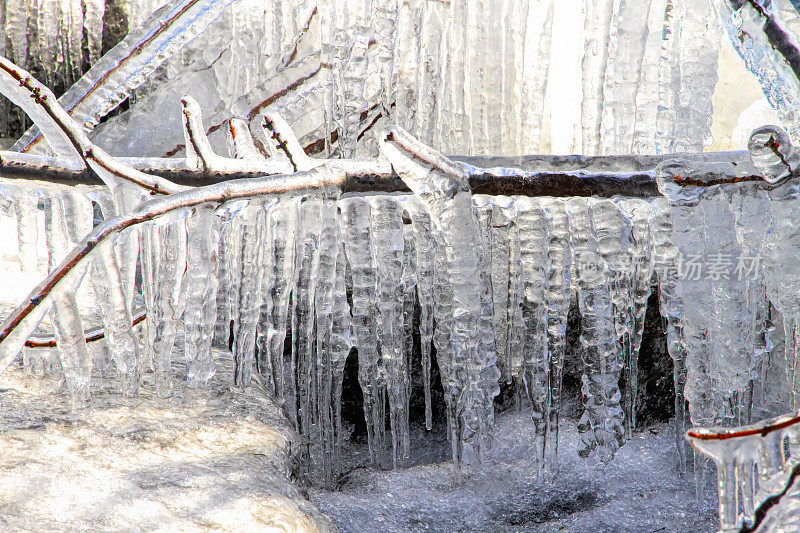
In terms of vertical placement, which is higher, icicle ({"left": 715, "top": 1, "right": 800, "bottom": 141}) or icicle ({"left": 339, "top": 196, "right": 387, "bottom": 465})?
icicle ({"left": 715, "top": 1, "right": 800, "bottom": 141})

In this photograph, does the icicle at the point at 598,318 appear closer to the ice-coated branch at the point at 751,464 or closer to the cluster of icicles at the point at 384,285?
the cluster of icicles at the point at 384,285

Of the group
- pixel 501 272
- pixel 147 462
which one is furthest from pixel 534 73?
pixel 147 462

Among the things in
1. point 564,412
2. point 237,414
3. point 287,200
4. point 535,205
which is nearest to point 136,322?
point 237,414

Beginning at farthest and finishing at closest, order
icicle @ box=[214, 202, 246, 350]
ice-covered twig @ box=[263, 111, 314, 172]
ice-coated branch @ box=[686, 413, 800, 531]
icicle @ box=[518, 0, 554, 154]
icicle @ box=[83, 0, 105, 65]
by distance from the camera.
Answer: icicle @ box=[83, 0, 105, 65]
icicle @ box=[518, 0, 554, 154]
icicle @ box=[214, 202, 246, 350]
ice-covered twig @ box=[263, 111, 314, 172]
ice-coated branch @ box=[686, 413, 800, 531]

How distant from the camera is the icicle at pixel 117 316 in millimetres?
1162

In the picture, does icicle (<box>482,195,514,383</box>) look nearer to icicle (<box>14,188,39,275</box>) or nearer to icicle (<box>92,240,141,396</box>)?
icicle (<box>92,240,141,396</box>)

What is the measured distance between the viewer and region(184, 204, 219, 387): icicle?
1099 mm

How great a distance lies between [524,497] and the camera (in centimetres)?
147

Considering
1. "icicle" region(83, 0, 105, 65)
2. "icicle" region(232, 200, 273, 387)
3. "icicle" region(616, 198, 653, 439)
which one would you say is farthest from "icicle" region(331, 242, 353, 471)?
"icicle" region(83, 0, 105, 65)

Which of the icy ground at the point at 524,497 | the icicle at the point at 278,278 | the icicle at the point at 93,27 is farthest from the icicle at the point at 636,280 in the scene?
the icicle at the point at 93,27

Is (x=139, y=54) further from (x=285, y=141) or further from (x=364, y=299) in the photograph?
(x=364, y=299)

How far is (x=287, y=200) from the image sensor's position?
107 centimetres

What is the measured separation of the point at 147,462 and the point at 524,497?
85 centimetres

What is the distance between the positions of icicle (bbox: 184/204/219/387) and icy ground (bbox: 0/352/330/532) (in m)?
0.13
